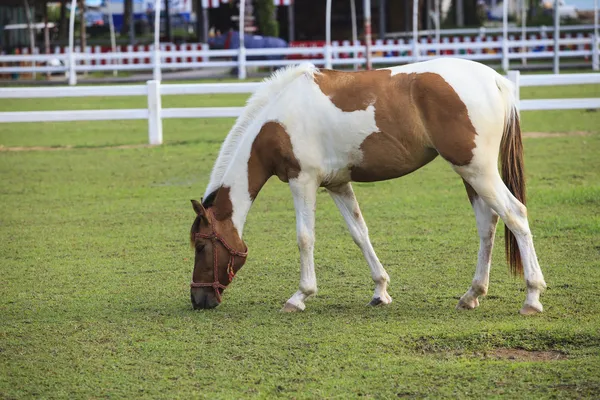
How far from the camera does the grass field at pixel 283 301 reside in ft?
16.4

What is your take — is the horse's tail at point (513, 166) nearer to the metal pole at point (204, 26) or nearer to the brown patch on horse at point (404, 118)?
the brown patch on horse at point (404, 118)

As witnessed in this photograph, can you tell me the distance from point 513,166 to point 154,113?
11.2m

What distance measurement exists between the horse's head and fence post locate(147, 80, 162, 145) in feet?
34.1

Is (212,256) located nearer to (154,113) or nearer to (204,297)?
(204,297)

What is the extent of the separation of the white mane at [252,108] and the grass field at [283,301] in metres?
0.99

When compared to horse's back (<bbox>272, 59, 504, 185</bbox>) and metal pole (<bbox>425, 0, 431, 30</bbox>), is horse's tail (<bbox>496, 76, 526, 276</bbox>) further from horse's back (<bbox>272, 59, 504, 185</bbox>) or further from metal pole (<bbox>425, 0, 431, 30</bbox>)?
metal pole (<bbox>425, 0, 431, 30</bbox>)

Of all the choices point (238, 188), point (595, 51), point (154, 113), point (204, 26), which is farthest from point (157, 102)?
point (204, 26)

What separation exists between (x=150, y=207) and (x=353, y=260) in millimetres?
3717

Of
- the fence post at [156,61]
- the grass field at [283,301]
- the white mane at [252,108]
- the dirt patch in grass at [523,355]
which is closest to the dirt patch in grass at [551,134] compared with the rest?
the grass field at [283,301]

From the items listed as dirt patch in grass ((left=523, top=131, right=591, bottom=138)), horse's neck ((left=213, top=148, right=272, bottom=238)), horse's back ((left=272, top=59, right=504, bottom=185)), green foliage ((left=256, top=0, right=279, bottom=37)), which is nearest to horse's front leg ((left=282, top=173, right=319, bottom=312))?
horse's back ((left=272, top=59, right=504, bottom=185))

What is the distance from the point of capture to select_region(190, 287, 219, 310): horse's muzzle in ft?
21.3

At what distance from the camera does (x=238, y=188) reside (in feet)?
21.3

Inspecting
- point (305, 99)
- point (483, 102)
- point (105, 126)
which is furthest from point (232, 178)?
point (105, 126)

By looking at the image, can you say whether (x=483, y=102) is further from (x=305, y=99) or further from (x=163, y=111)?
(x=163, y=111)
